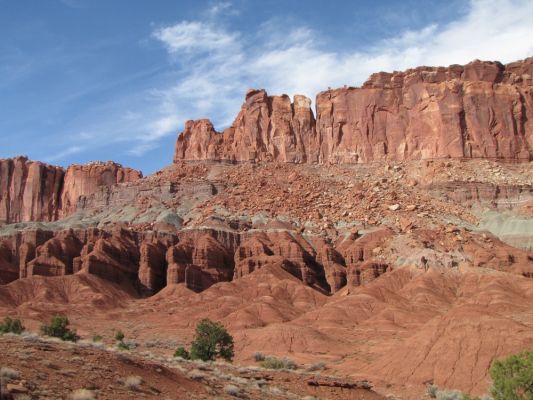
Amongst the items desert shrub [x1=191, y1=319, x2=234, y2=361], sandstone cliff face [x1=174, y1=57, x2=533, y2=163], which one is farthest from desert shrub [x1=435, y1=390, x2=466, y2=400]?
sandstone cliff face [x1=174, y1=57, x2=533, y2=163]

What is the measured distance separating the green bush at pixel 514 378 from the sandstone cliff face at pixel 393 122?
12363cm

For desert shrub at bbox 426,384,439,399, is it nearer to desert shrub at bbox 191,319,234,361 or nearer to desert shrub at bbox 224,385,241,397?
desert shrub at bbox 224,385,241,397

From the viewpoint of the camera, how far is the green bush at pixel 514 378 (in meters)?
30.9

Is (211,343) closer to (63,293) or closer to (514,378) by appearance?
(514,378)

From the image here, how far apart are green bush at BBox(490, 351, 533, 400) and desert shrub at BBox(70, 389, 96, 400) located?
687 inches

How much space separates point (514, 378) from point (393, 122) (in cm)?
13516

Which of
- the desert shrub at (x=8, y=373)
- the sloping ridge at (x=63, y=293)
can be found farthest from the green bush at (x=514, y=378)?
the sloping ridge at (x=63, y=293)

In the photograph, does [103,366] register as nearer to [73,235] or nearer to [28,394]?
[28,394]

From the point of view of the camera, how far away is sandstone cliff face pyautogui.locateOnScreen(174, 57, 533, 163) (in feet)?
513

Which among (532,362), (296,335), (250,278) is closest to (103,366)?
(532,362)

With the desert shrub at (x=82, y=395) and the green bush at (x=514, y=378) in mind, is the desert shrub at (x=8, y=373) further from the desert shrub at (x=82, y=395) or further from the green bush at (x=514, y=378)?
the green bush at (x=514, y=378)

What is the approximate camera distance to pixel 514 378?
3127cm

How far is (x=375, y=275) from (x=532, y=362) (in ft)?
277

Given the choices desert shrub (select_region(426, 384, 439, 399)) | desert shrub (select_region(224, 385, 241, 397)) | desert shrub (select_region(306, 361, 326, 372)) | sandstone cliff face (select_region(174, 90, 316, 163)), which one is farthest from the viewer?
sandstone cliff face (select_region(174, 90, 316, 163))
